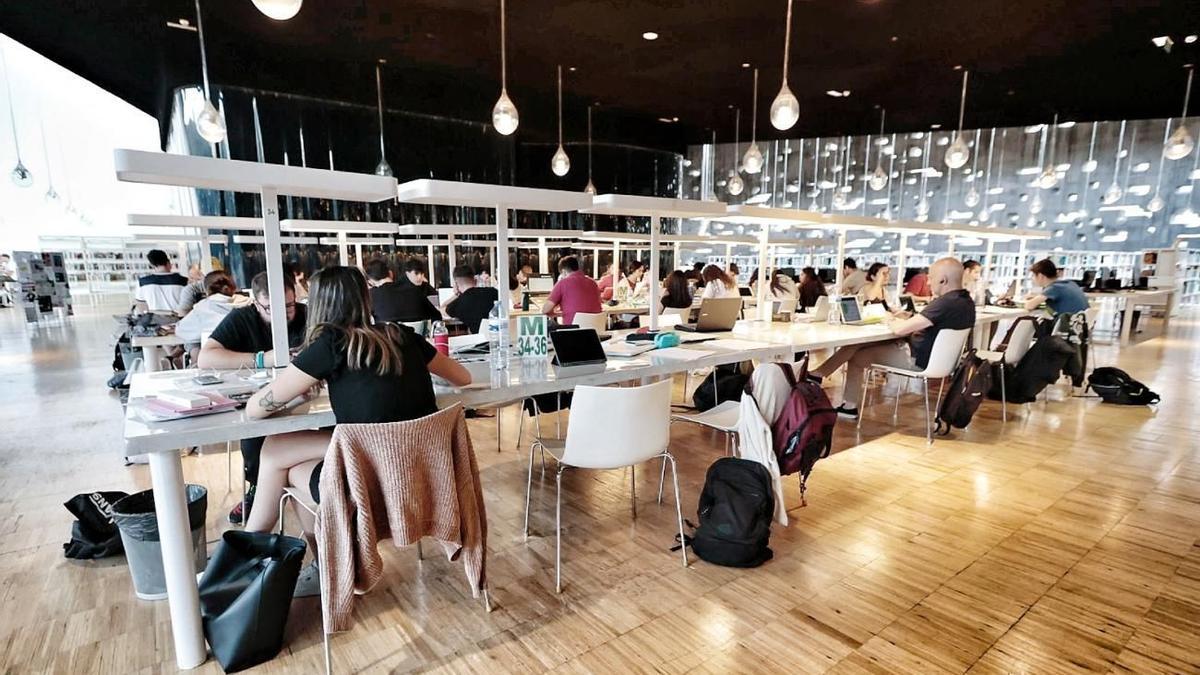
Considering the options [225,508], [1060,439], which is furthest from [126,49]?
[1060,439]

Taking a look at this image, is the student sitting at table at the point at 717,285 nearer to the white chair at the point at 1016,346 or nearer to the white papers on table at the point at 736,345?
the white chair at the point at 1016,346

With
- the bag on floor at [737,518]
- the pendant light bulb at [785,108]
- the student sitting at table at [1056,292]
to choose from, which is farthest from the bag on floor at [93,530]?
the student sitting at table at [1056,292]

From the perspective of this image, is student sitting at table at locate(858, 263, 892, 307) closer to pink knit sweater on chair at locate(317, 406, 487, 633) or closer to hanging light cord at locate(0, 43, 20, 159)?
pink knit sweater on chair at locate(317, 406, 487, 633)

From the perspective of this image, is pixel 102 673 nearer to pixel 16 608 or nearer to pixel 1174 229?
pixel 16 608

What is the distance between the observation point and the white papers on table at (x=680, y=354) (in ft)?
9.90

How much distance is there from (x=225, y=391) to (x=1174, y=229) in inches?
704

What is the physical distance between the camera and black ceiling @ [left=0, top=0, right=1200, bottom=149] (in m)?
5.17

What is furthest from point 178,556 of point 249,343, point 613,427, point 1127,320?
point 1127,320

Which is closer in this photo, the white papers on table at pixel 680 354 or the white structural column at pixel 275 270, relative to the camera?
the white structural column at pixel 275 270

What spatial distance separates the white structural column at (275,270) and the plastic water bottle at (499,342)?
878mm

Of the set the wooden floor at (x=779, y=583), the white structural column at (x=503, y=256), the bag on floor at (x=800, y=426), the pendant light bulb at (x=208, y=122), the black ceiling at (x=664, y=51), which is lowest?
the wooden floor at (x=779, y=583)

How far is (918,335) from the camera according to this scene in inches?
163

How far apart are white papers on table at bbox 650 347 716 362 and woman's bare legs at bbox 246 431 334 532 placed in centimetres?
167

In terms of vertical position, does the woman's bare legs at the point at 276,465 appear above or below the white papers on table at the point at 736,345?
below
